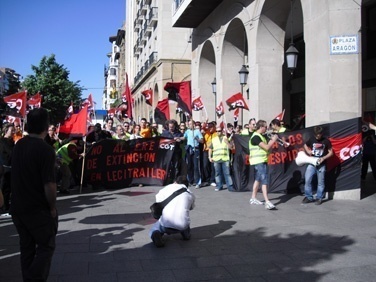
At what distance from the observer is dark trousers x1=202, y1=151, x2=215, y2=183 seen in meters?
12.3

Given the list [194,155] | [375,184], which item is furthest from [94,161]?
[375,184]

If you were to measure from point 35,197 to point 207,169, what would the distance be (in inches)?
354

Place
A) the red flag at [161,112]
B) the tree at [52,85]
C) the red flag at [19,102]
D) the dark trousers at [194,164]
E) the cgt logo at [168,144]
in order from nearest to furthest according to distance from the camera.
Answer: the cgt logo at [168,144] < the dark trousers at [194,164] < the red flag at [19,102] < the red flag at [161,112] < the tree at [52,85]

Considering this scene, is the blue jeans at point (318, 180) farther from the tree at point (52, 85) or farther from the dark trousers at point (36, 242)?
the tree at point (52, 85)

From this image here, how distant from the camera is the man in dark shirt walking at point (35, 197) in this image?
143 inches

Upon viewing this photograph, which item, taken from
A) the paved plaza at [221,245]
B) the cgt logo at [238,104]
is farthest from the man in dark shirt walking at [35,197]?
the cgt logo at [238,104]

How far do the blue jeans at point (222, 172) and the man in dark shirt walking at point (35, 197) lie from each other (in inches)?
298

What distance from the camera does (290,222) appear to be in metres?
7.15

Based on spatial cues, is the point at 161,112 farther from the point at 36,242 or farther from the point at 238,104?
the point at 36,242

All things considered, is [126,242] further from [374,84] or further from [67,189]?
[374,84]

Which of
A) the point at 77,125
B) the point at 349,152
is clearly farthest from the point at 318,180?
A: the point at 77,125

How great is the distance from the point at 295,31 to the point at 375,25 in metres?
4.91

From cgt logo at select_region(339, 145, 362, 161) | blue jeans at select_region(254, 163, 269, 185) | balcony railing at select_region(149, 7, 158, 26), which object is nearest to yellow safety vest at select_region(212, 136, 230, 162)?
blue jeans at select_region(254, 163, 269, 185)

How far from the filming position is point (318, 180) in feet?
29.3
